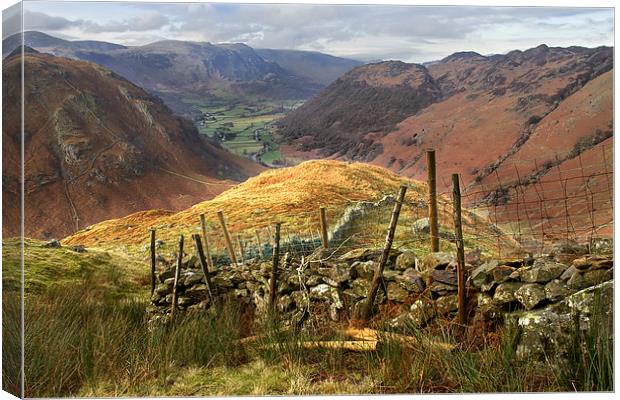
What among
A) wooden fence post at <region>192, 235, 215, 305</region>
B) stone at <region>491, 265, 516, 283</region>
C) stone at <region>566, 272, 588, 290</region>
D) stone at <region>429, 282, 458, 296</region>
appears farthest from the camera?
wooden fence post at <region>192, 235, 215, 305</region>

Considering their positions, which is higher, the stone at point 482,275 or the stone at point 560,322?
the stone at point 482,275

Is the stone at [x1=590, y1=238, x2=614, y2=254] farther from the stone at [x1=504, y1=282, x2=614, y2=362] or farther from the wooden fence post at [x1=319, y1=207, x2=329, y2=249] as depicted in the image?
the wooden fence post at [x1=319, y1=207, x2=329, y2=249]

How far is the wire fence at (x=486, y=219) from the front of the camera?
23.5 feet

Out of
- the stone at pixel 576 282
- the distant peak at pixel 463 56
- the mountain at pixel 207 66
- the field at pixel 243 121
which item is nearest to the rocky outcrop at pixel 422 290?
the stone at pixel 576 282

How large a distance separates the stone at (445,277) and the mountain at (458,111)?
3.29ft

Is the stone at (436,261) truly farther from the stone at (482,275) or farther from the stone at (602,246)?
the stone at (602,246)

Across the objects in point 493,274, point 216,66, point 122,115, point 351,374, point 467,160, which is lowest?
point 351,374

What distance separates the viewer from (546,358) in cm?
607

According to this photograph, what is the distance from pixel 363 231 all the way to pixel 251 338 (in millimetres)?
1431

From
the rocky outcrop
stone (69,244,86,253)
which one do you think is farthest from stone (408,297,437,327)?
stone (69,244,86,253)

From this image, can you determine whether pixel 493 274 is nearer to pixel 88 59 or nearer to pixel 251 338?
pixel 251 338

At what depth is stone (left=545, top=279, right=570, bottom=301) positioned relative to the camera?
6.45 m

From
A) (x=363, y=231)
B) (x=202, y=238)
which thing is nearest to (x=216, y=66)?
(x=202, y=238)

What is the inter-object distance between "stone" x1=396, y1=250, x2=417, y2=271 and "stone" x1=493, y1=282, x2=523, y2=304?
782 mm
